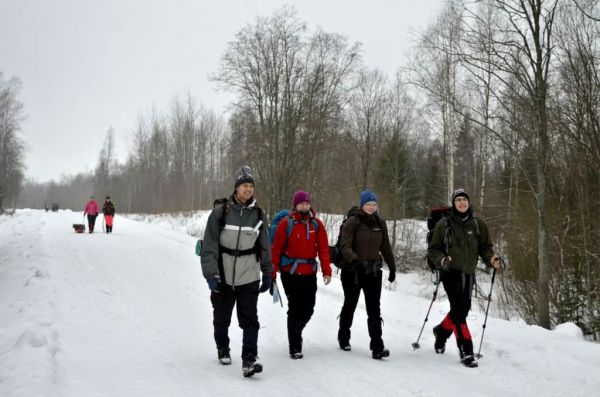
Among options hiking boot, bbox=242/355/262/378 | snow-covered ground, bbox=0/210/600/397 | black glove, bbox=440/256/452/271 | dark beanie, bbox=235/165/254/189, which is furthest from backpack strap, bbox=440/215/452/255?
hiking boot, bbox=242/355/262/378

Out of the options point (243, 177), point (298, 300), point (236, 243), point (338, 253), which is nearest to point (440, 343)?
point (338, 253)

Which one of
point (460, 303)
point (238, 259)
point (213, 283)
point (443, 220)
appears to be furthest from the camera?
point (443, 220)

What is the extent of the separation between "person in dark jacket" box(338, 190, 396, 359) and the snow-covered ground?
1.44 ft

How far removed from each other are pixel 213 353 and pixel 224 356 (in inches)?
18.0

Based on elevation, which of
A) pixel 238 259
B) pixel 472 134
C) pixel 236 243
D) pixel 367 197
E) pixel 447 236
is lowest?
pixel 238 259

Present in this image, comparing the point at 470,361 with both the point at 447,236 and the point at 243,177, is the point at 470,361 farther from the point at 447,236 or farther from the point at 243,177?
the point at 243,177

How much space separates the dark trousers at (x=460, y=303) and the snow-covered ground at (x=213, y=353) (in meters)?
0.30

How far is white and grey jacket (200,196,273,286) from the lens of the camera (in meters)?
4.81

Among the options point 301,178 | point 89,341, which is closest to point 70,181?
point 301,178

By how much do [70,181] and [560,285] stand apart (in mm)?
167434

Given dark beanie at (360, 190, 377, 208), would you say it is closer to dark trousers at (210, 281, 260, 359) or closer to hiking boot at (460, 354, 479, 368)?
dark trousers at (210, 281, 260, 359)

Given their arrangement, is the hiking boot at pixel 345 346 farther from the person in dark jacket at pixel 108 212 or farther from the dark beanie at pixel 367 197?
the person in dark jacket at pixel 108 212

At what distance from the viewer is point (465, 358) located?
5203 mm

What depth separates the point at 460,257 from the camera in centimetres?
534
